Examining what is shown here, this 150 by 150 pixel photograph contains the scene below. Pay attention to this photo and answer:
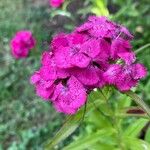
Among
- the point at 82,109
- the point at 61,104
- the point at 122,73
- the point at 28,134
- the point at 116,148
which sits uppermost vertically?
the point at 122,73

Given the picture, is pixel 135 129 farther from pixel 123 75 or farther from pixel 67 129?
pixel 123 75

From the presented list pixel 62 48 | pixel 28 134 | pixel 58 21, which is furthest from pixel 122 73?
pixel 58 21

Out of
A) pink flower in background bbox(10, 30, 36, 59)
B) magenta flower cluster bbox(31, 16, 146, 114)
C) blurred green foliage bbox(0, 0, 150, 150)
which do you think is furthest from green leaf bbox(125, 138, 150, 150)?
pink flower in background bbox(10, 30, 36, 59)

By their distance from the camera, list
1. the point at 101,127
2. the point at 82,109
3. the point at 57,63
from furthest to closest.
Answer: the point at 101,127 < the point at 82,109 < the point at 57,63

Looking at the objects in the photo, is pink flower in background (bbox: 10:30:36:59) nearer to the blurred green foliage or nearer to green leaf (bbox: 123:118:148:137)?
the blurred green foliage

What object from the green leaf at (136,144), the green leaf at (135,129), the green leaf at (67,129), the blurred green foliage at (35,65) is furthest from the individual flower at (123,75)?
the blurred green foliage at (35,65)

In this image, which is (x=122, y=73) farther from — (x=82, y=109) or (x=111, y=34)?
(x=82, y=109)

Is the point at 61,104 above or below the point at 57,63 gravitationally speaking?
below

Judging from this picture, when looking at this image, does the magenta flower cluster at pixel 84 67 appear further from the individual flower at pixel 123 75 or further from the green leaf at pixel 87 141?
the green leaf at pixel 87 141
